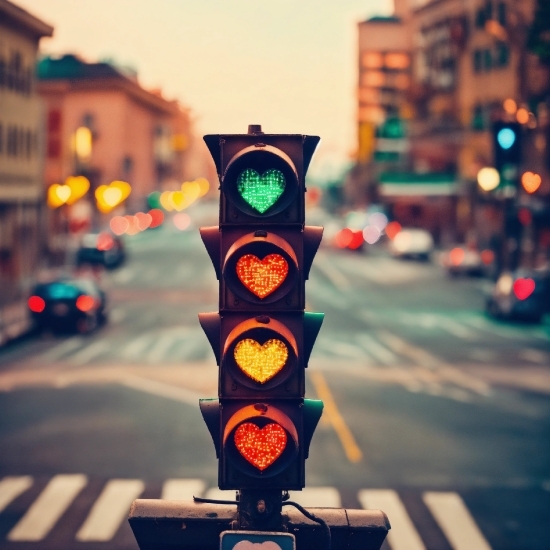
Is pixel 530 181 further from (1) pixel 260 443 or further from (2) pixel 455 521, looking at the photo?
(1) pixel 260 443

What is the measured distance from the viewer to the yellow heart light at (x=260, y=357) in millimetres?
4598

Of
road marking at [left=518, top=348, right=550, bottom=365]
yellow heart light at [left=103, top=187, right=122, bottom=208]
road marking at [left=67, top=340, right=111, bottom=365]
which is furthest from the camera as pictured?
yellow heart light at [left=103, top=187, right=122, bottom=208]

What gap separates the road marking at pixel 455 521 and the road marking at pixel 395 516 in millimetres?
267

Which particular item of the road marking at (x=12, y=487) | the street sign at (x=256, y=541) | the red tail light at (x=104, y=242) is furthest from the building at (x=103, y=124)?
the street sign at (x=256, y=541)

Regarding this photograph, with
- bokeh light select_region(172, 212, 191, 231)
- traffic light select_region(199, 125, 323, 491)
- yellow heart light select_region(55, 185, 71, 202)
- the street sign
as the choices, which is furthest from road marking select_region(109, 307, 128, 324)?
bokeh light select_region(172, 212, 191, 231)

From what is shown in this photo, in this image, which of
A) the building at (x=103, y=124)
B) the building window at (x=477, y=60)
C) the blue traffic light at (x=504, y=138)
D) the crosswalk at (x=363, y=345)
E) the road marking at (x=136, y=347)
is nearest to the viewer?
the blue traffic light at (x=504, y=138)

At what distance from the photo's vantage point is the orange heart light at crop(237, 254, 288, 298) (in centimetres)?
465

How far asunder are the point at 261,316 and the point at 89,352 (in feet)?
87.1

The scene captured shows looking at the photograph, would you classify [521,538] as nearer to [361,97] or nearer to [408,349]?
[408,349]

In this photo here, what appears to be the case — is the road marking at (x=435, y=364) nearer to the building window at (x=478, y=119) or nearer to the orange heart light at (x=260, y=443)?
the orange heart light at (x=260, y=443)

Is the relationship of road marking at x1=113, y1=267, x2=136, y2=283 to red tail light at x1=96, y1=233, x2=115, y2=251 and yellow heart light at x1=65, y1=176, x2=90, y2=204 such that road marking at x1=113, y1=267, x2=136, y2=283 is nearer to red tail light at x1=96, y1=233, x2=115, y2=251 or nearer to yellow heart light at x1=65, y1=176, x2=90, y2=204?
red tail light at x1=96, y1=233, x2=115, y2=251

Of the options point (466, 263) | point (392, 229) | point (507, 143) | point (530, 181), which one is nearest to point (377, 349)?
point (530, 181)

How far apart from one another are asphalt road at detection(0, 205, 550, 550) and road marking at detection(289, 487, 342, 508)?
0.19 ft

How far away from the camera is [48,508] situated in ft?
45.3
